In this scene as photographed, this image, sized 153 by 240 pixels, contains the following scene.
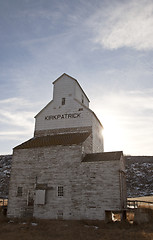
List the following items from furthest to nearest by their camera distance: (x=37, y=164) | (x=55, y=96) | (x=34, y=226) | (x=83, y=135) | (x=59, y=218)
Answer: (x=55, y=96), (x=83, y=135), (x=37, y=164), (x=59, y=218), (x=34, y=226)

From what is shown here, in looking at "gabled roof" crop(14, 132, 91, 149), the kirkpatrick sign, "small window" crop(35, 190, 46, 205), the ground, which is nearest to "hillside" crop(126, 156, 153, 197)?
the kirkpatrick sign

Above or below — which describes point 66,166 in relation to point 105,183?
above

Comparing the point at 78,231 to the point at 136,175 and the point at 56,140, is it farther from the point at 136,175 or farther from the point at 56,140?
the point at 136,175

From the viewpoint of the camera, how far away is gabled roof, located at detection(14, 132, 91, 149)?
23.4m

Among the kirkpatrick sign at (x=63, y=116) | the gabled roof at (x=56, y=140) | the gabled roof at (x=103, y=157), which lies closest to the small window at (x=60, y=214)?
the gabled roof at (x=103, y=157)

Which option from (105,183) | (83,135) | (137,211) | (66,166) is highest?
(83,135)

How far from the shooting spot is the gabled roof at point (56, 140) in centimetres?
2339

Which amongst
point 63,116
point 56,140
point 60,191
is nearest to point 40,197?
point 60,191

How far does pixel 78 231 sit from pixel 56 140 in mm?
11481

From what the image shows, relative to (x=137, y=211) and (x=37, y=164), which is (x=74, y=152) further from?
(x=137, y=211)

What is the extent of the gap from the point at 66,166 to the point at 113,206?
645cm

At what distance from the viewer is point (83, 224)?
17.9 metres

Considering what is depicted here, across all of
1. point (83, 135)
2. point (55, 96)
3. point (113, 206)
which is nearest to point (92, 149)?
point (83, 135)

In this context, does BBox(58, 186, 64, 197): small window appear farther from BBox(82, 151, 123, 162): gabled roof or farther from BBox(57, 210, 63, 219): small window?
BBox(82, 151, 123, 162): gabled roof
